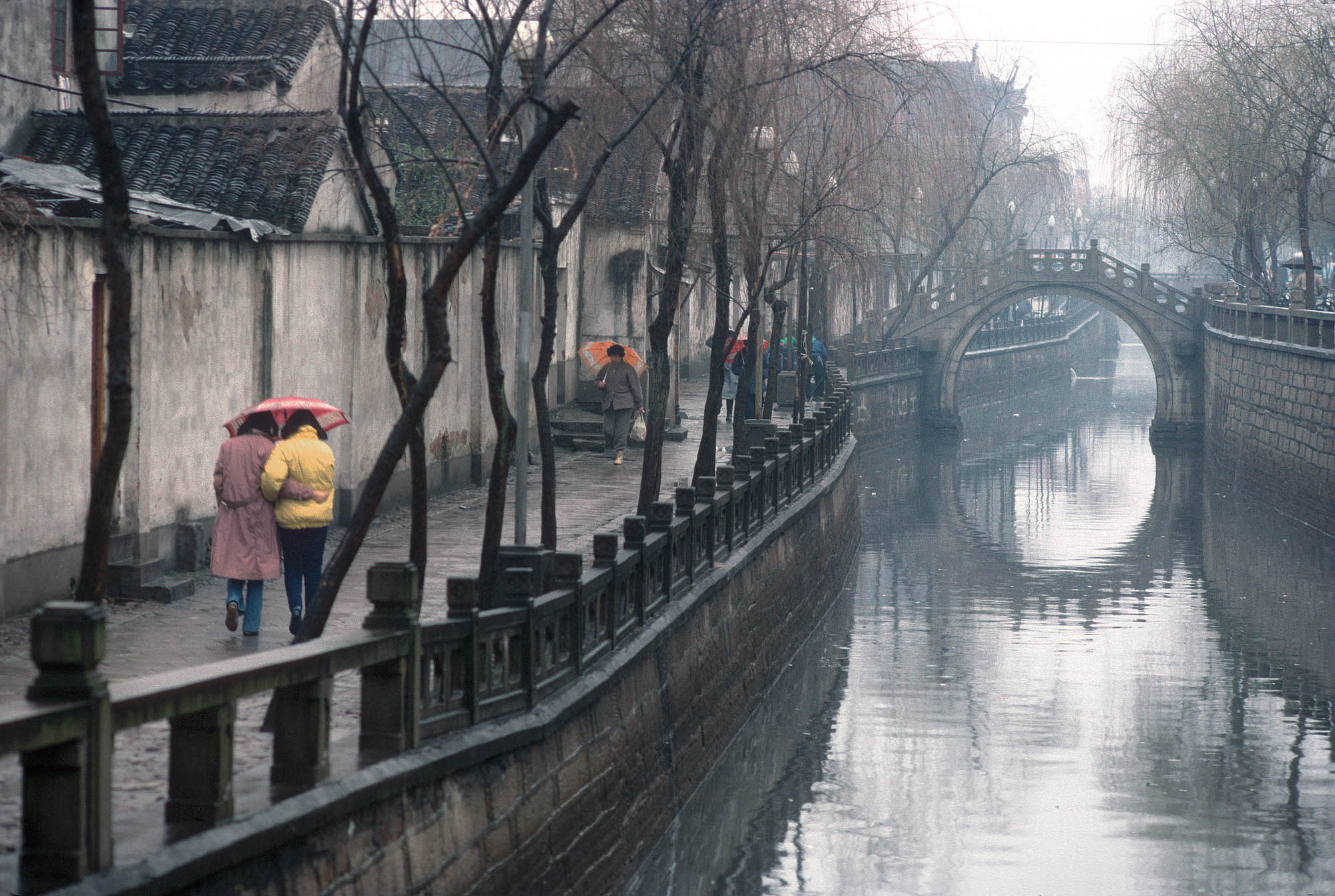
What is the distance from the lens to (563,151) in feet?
54.8

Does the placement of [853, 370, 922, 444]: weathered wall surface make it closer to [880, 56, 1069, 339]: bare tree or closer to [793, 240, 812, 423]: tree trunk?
[880, 56, 1069, 339]: bare tree

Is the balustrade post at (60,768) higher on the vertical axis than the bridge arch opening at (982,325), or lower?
lower

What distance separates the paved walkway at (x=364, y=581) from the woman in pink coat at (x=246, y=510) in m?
0.46

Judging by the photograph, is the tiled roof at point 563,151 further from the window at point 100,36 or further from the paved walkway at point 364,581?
the paved walkway at point 364,581

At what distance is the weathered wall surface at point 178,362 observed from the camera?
9570mm

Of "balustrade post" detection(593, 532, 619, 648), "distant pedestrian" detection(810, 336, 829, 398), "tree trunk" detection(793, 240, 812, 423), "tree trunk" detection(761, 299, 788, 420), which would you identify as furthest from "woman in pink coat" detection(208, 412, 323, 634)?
"distant pedestrian" detection(810, 336, 829, 398)

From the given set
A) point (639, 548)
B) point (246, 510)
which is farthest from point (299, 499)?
point (639, 548)

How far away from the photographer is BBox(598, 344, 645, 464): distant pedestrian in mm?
20031

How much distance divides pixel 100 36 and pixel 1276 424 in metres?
23.2

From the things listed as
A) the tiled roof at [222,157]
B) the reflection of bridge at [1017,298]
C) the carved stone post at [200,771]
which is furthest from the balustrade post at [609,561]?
the reflection of bridge at [1017,298]

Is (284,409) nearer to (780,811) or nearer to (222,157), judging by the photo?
(780,811)

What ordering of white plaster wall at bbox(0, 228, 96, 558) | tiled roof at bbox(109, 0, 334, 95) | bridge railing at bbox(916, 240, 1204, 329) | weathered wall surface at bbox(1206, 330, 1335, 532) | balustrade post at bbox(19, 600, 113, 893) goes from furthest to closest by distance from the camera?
1. bridge railing at bbox(916, 240, 1204, 329)
2. weathered wall surface at bbox(1206, 330, 1335, 532)
3. tiled roof at bbox(109, 0, 334, 95)
4. white plaster wall at bbox(0, 228, 96, 558)
5. balustrade post at bbox(19, 600, 113, 893)

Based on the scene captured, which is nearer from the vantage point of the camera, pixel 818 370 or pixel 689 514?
pixel 689 514

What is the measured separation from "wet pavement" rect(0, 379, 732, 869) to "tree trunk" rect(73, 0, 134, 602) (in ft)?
2.94
